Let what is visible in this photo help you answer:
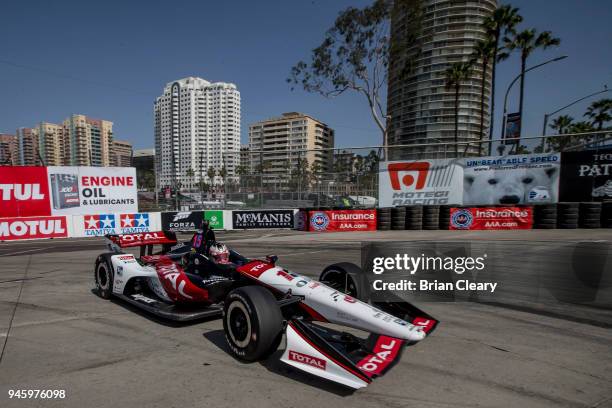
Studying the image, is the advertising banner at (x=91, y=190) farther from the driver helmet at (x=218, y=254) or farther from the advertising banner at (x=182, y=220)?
the driver helmet at (x=218, y=254)

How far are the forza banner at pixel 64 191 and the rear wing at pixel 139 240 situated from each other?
14.4 meters

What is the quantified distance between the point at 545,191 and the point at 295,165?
1264 centimetres

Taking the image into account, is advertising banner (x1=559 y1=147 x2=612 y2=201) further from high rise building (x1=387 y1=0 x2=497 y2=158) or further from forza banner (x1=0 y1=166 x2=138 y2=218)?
high rise building (x1=387 y1=0 x2=497 y2=158)

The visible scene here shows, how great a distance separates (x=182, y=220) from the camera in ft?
63.9

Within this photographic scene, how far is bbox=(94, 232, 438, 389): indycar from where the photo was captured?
3.21m

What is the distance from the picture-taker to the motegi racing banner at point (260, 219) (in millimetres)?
19969

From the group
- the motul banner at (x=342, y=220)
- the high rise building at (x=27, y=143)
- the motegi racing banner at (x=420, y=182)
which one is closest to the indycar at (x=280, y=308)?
the motul banner at (x=342, y=220)

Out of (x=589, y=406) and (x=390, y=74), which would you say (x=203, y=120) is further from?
(x=589, y=406)

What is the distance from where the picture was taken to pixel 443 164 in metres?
18.9

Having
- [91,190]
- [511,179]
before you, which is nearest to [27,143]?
[91,190]

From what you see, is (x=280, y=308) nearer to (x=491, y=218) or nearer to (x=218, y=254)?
(x=218, y=254)

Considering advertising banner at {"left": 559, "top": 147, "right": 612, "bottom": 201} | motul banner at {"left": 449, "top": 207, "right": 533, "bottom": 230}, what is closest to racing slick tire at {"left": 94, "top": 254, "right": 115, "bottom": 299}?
motul banner at {"left": 449, "top": 207, "right": 533, "bottom": 230}

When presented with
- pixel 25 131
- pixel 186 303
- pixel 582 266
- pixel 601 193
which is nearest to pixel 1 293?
pixel 186 303

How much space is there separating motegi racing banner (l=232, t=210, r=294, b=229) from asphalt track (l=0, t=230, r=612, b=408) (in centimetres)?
1423
